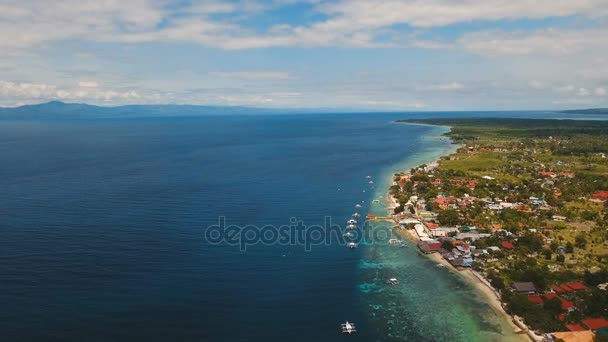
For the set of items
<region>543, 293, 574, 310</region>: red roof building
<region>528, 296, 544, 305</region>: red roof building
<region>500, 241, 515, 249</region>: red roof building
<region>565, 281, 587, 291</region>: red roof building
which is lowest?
<region>528, 296, 544, 305</region>: red roof building

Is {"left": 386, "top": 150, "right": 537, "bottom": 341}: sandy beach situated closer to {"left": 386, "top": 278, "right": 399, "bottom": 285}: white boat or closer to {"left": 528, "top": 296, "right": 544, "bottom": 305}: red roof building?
{"left": 528, "top": 296, "right": 544, "bottom": 305}: red roof building

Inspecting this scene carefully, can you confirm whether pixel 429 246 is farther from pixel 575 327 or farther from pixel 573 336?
pixel 573 336

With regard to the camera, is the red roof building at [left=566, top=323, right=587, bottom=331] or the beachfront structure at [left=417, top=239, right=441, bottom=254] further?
the beachfront structure at [left=417, top=239, right=441, bottom=254]

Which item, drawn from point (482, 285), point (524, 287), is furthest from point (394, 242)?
point (524, 287)

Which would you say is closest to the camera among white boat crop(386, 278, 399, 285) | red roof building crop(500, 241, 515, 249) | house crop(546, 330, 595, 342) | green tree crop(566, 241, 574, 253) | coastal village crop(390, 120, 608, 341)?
house crop(546, 330, 595, 342)

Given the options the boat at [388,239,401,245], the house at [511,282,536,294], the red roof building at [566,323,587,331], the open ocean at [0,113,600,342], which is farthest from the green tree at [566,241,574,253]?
the boat at [388,239,401,245]
